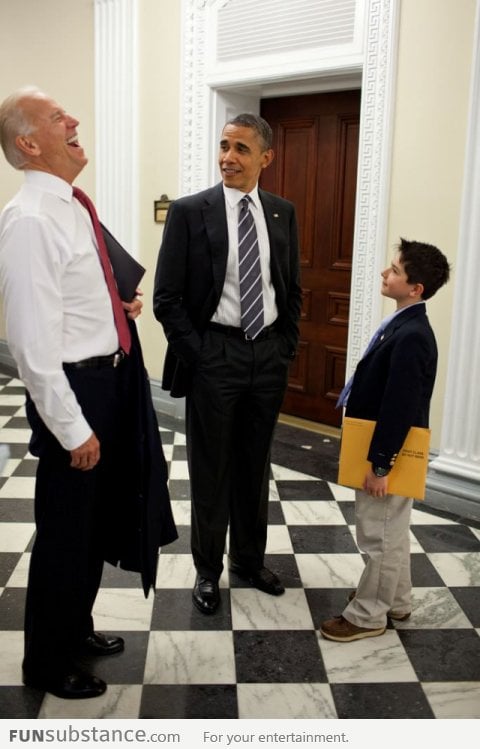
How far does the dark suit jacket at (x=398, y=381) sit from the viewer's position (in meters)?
2.42

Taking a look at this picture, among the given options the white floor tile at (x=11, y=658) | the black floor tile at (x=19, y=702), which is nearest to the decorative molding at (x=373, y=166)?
the white floor tile at (x=11, y=658)

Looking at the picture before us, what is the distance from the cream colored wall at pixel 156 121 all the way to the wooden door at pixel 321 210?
68 cm

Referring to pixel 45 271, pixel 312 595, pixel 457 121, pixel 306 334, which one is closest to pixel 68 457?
pixel 45 271

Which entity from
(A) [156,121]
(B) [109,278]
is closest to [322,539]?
(B) [109,278]

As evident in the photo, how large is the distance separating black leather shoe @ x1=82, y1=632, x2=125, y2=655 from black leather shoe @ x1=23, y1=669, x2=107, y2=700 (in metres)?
0.21

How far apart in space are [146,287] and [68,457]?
3.74 meters

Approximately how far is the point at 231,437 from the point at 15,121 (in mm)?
1380

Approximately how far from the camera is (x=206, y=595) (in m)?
2.91

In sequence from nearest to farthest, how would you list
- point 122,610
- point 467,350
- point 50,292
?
point 50,292 < point 122,610 < point 467,350

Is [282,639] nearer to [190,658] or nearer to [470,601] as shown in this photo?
[190,658]

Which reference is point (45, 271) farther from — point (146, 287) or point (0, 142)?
point (146, 287)

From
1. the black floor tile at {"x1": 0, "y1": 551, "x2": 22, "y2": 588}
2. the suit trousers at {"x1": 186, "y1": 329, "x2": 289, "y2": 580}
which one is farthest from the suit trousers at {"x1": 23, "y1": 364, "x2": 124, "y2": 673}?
the black floor tile at {"x1": 0, "y1": 551, "x2": 22, "y2": 588}

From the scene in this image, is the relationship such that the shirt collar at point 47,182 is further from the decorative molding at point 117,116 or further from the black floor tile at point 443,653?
the decorative molding at point 117,116

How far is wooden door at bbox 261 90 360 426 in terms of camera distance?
16.4 feet
